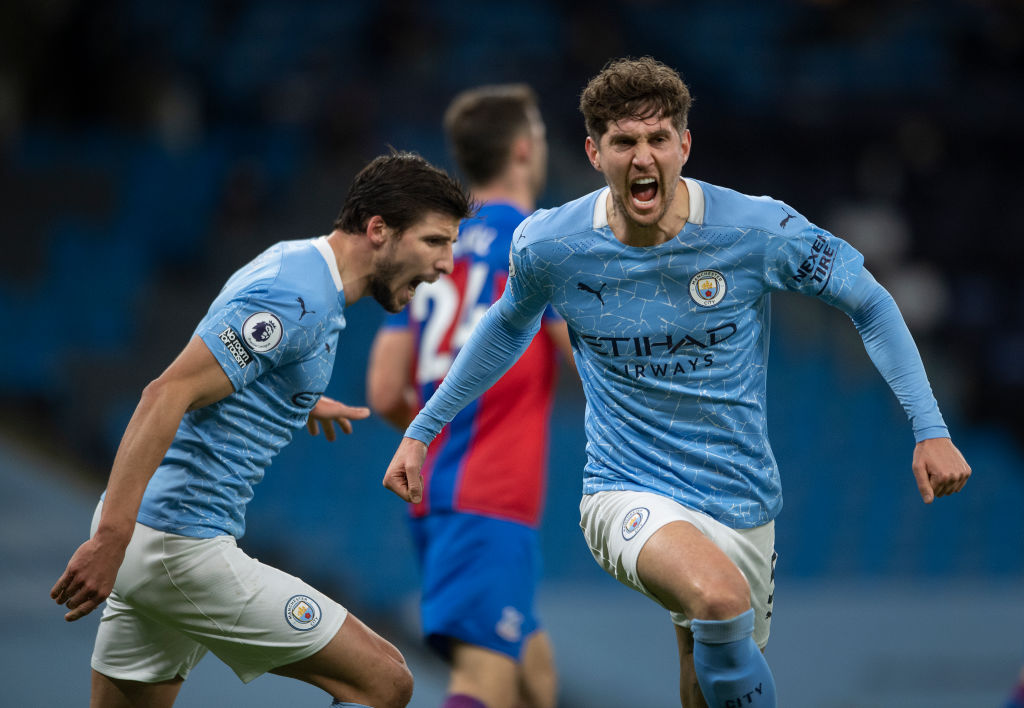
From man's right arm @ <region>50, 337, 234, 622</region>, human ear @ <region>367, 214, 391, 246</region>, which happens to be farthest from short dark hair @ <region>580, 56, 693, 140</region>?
man's right arm @ <region>50, 337, 234, 622</region>

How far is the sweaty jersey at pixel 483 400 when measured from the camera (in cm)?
432

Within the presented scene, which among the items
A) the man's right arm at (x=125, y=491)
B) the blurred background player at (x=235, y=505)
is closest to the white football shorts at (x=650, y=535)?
the blurred background player at (x=235, y=505)

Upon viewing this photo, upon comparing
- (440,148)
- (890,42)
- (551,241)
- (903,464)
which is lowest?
(551,241)

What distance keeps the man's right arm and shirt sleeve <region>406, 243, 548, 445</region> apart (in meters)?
0.76

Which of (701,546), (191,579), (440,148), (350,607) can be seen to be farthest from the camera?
(440,148)

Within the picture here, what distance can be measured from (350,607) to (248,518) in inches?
45.6

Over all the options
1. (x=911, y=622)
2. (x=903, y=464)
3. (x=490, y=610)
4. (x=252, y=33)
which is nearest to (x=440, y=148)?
(x=252, y=33)

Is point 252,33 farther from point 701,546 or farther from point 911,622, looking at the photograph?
point 701,546

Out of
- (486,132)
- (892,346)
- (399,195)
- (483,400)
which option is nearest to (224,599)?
(399,195)

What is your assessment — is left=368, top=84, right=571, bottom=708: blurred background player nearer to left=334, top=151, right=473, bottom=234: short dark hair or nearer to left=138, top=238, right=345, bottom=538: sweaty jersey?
left=334, top=151, right=473, bottom=234: short dark hair

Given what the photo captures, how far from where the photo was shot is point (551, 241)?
3377mm

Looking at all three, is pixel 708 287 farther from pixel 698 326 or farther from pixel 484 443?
pixel 484 443

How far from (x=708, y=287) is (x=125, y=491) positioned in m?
1.65

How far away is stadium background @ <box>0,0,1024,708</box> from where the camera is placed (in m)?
7.61
